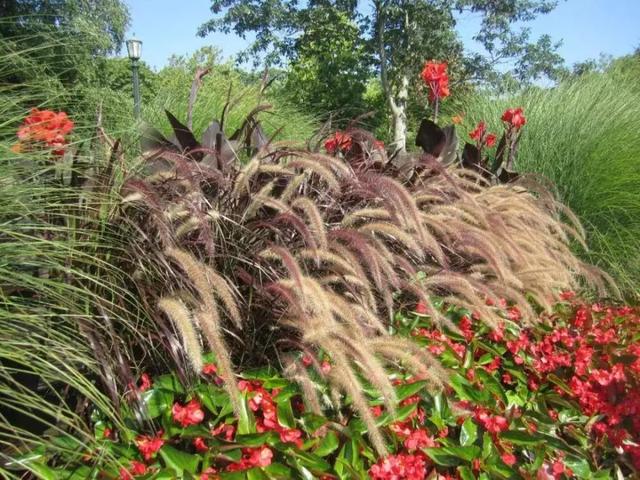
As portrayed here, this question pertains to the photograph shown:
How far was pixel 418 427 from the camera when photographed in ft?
5.34

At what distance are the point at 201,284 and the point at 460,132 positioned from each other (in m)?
5.06

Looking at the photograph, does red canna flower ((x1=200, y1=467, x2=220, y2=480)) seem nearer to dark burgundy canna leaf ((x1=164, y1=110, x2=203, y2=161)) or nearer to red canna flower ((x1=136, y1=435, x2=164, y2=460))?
red canna flower ((x1=136, y1=435, x2=164, y2=460))

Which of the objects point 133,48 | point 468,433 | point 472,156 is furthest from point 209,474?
point 133,48

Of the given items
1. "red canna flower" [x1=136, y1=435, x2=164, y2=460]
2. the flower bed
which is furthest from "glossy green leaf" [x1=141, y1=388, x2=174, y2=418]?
"red canna flower" [x1=136, y1=435, x2=164, y2=460]

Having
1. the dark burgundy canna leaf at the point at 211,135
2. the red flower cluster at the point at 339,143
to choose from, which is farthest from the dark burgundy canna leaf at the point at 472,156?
the dark burgundy canna leaf at the point at 211,135

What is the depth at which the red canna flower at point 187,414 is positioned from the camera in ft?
4.88

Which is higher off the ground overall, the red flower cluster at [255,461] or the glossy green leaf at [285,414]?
the glossy green leaf at [285,414]

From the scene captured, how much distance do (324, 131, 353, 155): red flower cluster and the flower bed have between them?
52.0 inches

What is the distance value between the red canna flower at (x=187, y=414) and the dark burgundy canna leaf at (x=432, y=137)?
242cm

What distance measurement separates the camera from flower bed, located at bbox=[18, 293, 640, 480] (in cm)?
141

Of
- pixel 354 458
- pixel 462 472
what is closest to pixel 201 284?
pixel 354 458

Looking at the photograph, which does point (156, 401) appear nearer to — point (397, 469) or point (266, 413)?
point (266, 413)

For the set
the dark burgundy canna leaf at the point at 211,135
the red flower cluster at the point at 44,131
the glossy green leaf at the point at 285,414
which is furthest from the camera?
the dark burgundy canna leaf at the point at 211,135

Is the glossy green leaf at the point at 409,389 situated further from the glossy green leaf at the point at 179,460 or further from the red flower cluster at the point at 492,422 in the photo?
the glossy green leaf at the point at 179,460
